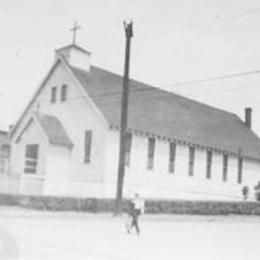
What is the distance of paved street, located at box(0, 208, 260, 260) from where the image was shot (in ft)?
45.0

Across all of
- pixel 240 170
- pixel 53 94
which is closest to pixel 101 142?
pixel 53 94

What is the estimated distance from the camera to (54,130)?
35781 millimetres

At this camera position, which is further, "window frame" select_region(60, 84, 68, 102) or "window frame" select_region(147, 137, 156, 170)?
Result: "window frame" select_region(60, 84, 68, 102)

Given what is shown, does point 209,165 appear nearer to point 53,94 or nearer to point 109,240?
point 53,94

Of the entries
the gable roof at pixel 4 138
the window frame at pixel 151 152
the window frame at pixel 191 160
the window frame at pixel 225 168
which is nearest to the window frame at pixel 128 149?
the window frame at pixel 151 152

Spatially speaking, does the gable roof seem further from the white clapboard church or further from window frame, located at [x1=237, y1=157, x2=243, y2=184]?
window frame, located at [x1=237, y1=157, x2=243, y2=184]

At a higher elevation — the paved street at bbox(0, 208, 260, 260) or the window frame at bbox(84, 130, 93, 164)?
the window frame at bbox(84, 130, 93, 164)

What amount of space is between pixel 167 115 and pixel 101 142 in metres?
8.02

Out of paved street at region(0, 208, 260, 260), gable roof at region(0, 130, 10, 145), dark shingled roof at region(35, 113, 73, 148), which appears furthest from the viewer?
gable roof at region(0, 130, 10, 145)

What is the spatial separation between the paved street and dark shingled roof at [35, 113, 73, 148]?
410 inches

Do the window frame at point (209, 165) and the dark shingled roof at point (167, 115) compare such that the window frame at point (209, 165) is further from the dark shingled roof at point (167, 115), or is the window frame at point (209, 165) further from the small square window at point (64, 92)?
the small square window at point (64, 92)

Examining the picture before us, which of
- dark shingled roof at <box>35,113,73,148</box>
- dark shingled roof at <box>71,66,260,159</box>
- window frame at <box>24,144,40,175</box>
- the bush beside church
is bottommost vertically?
the bush beside church

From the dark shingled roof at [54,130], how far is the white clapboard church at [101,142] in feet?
0.23

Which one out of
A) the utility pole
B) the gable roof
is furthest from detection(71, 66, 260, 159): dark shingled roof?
the gable roof
